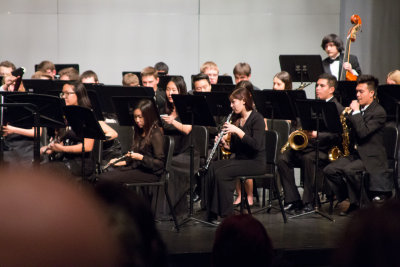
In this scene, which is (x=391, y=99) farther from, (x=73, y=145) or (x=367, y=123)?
(x=73, y=145)

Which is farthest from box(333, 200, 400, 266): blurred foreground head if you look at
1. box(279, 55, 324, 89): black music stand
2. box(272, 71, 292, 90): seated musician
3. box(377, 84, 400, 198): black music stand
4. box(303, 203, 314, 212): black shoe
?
box(279, 55, 324, 89): black music stand

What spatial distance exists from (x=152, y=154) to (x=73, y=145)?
734mm

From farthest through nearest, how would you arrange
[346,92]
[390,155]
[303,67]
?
1. [303,67]
2. [346,92]
3. [390,155]

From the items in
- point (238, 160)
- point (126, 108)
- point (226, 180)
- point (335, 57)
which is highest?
point (335, 57)

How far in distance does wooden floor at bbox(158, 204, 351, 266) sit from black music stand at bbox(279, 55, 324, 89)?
73.3 inches

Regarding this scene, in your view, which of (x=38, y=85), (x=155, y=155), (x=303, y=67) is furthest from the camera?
(x=303, y=67)

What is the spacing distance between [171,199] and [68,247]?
4.87 metres

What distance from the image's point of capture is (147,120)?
497 cm

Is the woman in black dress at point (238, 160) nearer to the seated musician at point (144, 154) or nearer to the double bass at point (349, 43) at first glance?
the seated musician at point (144, 154)

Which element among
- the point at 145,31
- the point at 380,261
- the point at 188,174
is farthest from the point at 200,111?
the point at 145,31

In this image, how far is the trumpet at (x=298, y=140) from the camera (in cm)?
567

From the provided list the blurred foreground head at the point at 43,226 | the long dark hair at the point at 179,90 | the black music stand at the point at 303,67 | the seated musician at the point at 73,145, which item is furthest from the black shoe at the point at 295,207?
the blurred foreground head at the point at 43,226

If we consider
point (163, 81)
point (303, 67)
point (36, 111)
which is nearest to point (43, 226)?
point (36, 111)

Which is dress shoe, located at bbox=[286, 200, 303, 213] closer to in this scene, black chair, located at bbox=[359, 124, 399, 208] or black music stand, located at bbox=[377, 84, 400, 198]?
black chair, located at bbox=[359, 124, 399, 208]
